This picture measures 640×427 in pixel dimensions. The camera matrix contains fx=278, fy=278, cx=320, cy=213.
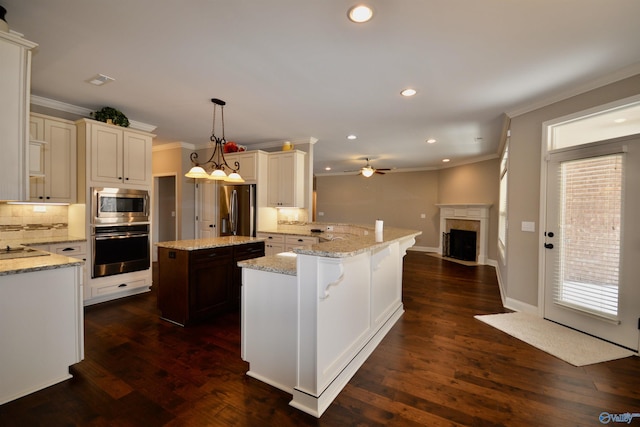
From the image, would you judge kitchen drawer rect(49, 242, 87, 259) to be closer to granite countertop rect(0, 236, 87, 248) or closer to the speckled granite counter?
granite countertop rect(0, 236, 87, 248)

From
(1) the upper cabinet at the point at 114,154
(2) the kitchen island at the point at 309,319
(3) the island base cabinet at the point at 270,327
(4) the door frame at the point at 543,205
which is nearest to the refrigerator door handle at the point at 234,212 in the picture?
(1) the upper cabinet at the point at 114,154

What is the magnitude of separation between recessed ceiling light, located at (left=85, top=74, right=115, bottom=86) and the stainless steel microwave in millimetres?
1341

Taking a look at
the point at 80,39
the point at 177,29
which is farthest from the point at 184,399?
the point at 80,39

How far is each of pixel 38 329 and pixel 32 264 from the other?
1.51 ft

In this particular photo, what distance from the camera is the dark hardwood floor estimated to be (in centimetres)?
172

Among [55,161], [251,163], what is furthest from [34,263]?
[251,163]

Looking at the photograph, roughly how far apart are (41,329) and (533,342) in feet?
13.7

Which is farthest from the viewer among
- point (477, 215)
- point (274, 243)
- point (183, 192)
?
point (477, 215)

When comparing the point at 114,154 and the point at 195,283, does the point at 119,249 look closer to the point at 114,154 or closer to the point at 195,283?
the point at 114,154

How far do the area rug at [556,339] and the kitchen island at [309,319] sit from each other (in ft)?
5.59

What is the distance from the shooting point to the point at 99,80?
9.53 ft

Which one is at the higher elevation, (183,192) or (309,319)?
(183,192)

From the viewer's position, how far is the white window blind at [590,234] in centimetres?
271

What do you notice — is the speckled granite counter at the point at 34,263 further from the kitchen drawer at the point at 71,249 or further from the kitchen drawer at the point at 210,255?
the kitchen drawer at the point at 71,249
